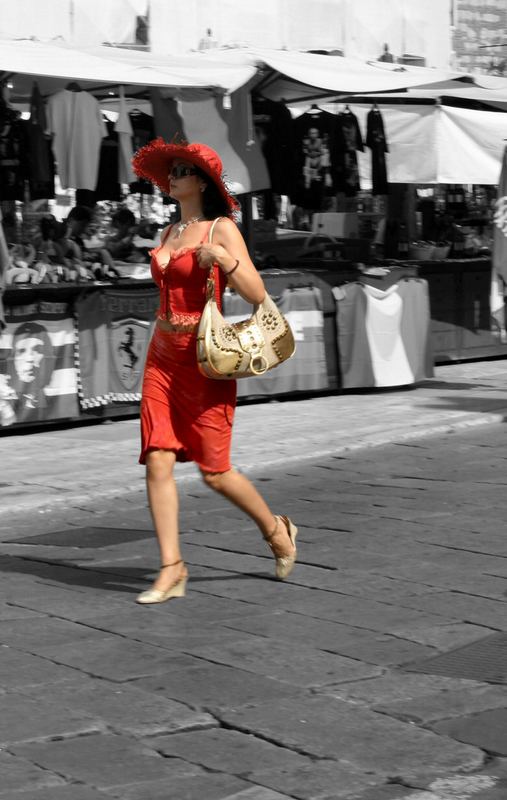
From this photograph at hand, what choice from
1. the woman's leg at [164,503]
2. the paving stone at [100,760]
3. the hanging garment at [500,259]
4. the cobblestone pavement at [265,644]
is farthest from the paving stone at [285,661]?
the hanging garment at [500,259]

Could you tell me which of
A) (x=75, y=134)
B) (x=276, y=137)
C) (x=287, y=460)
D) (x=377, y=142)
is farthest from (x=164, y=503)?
(x=377, y=142)

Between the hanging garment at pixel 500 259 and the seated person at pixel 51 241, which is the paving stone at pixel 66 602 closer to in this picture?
the seated person at pixel 51 241

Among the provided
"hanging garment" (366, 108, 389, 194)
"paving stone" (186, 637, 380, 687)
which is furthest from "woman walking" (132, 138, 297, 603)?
"hanging garment" (366, 108, 389, 194)

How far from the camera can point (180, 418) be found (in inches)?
218

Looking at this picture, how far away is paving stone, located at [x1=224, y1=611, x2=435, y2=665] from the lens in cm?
478

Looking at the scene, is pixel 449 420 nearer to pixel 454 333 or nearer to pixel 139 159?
pixel 454 333

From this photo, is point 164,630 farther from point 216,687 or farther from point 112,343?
point 112,343

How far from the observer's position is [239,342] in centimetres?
540

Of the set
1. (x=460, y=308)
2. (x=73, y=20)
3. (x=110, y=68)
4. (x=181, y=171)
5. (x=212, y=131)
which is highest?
(x=73, y=20)

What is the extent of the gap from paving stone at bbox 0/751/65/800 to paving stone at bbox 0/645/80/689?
0.72 metres

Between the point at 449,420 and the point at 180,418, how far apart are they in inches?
207

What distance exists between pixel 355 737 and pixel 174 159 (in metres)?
2.61

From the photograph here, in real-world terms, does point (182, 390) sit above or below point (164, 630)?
above

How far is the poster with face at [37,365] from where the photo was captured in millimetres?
10086
